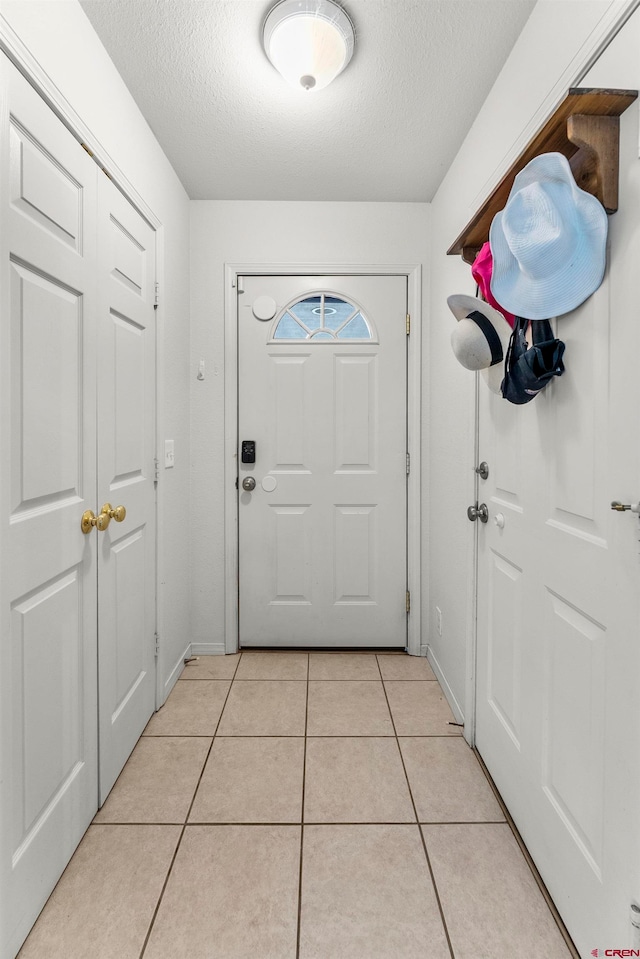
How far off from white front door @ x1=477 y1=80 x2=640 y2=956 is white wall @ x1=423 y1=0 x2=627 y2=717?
1.27 ft

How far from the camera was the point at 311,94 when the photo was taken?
185cm

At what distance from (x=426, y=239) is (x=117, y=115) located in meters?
1.57

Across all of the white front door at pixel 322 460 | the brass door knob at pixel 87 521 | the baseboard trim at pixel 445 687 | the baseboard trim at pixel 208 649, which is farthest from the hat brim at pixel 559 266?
the baseboard trim at pixel 208 649

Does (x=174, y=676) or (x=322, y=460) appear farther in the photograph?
(x=322, y=460)

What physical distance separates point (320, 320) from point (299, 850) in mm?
2267

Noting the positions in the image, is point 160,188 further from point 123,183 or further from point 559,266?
point 559,266

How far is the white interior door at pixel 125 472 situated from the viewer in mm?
1654

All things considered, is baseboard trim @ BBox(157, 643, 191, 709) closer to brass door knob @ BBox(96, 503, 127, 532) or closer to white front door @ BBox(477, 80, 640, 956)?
brass door knob @ BBox(96, 503, 127, 532)

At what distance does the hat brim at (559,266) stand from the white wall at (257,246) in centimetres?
146

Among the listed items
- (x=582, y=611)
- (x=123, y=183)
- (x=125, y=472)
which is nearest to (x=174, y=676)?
(x=125, y=472)

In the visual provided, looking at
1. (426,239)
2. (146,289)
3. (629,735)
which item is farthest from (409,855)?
(426,239)

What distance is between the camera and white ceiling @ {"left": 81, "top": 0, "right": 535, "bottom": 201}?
5.02ft

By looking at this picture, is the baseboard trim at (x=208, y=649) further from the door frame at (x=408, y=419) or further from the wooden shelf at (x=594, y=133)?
the wooden shelf at (x=594, y=133)

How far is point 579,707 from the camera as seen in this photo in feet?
3.84
